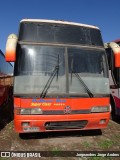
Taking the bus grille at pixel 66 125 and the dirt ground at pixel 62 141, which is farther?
the bus grille at pixel 66 125

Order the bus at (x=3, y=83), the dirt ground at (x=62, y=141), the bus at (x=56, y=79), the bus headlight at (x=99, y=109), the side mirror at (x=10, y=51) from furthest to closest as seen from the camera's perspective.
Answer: the bus at (x=3, y=83)
the bus headlight at (x=99, y=109)
the bus at (x=56, y=79)
the dirt ground at (x=62, y=141)
the side mirror at (x=10, y=51)

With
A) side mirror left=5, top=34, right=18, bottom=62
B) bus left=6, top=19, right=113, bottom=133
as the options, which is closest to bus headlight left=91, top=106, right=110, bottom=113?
bus left=6, top=19, right=113, bottom=133

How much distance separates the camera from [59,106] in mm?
7340

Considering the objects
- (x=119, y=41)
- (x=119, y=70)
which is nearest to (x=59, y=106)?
(x=119, y=70)

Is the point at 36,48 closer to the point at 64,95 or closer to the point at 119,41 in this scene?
the point at 64,95

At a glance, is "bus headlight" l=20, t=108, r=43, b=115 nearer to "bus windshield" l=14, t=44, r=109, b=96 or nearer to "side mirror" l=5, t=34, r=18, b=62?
"bus windshield" l=14, t=44, r=109, b=96

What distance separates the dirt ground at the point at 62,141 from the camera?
7100mm

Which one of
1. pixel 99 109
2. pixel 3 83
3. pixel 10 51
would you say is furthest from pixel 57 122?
pixel 3 83

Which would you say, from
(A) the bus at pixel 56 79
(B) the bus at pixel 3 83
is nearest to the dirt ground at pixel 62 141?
(A) the bus at pixel 56 79

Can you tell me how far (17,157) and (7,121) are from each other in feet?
14.0

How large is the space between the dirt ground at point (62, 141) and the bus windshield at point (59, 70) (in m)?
1.39

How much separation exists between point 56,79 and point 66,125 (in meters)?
1.27

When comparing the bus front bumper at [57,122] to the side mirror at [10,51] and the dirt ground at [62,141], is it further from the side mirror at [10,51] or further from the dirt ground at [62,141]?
the side mirror at [10,51]

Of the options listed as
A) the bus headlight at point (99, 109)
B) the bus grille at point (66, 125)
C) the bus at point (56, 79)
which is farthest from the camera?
the bus headlight at point (99, 109)
